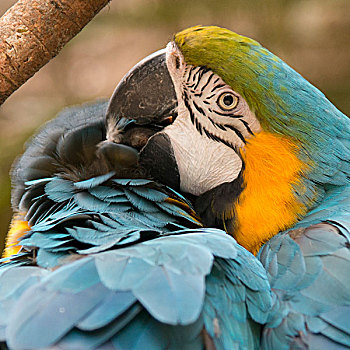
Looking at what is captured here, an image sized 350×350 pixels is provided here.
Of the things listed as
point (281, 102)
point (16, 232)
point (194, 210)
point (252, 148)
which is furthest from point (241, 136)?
point (16, 232)

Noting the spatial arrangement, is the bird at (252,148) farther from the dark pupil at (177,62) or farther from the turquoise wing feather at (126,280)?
the turquoise wing feather at (126,280)

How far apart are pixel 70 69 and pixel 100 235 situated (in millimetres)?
2959

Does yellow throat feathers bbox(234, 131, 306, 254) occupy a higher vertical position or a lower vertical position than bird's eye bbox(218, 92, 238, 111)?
lower

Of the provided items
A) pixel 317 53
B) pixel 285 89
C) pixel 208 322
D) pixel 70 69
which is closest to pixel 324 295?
pixel 208 322

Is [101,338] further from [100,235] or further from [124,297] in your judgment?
[100,235]

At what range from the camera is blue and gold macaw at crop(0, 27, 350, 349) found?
95cm

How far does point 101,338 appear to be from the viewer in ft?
2.95

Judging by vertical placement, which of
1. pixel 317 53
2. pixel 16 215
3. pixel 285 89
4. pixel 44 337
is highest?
pixel 317 53

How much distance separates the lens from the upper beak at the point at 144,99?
1511 mm

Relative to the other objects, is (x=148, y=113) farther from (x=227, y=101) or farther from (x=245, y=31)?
(x=245, y=31)

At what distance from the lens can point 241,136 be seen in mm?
1492

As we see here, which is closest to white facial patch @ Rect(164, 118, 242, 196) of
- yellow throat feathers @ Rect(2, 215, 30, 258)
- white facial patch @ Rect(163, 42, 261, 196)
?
white facial patch @ Rect(163, 42, 261, 196)

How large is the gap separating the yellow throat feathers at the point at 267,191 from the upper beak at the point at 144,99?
0.93 feet

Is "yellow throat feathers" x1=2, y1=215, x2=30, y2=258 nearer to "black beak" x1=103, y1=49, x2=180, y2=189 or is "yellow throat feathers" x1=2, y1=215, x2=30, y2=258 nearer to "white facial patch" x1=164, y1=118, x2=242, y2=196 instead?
"black beak" x1=103, y1=49, x2=180, y2=189
